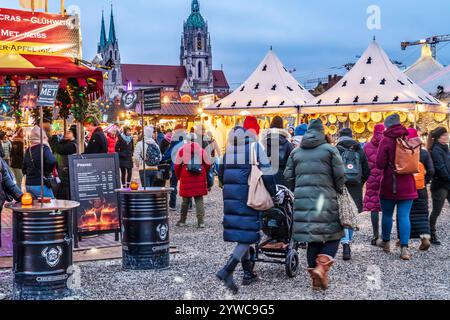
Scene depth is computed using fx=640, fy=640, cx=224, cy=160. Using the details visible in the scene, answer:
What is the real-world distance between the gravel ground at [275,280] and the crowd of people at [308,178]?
196 mm

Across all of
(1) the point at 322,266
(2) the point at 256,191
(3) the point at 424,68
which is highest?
(3) the point at 424,68

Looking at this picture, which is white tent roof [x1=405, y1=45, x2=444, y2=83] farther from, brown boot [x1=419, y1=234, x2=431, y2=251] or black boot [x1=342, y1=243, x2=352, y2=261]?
black boot [x1=342, y1=243, x2=352, y2=261]

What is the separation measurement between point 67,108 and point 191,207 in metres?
3.84

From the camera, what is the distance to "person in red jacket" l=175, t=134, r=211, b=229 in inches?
430

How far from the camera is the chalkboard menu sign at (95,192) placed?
8844 mm

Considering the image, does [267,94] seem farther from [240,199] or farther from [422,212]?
[240,199]

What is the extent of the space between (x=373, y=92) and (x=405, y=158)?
440 inches

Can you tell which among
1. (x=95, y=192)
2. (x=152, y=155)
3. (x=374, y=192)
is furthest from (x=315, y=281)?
(x=152, y=155)

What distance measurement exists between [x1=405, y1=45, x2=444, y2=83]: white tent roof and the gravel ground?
19.6 meters

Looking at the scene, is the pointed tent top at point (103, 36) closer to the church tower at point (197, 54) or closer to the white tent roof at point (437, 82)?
the church tower at point (197, 54)

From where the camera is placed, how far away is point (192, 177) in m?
11.0

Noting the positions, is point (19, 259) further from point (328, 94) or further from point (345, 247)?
point (328, 94)

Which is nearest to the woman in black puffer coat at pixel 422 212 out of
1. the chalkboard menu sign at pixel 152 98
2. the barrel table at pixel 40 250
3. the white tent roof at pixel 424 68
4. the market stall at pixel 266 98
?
the chalkboard menu sign at pixel 152 98

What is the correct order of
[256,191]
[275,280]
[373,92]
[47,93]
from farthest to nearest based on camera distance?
1. [373,92]
2. [275,280]
3. [47,93]
4. [256,191]
